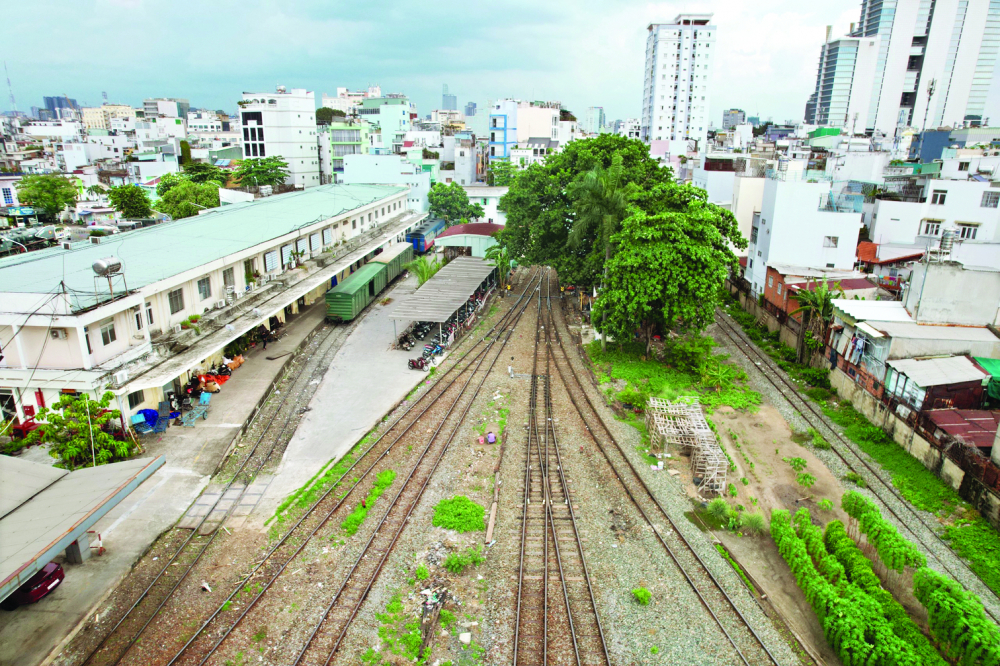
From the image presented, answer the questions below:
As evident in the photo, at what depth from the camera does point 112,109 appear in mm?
168750

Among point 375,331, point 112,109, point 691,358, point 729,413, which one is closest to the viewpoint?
point 729,413

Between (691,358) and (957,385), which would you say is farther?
(691,358)

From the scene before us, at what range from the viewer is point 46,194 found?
4822 centimetres

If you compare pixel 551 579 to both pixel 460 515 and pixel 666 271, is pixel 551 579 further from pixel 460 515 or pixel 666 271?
pixel 666 271

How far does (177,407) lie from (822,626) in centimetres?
2018

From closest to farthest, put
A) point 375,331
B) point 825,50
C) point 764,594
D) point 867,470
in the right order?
1. point 764,594
2. point 867,470
3. point 375,331
4. point 825,50

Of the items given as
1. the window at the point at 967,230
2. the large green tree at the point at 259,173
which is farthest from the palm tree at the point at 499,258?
the large green tree at the point at 259,173

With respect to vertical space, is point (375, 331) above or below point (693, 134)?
below

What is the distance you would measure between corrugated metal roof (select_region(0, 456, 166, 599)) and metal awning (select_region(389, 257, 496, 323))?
14.8m

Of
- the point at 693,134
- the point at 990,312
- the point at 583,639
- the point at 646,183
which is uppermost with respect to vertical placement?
the point at 693,134

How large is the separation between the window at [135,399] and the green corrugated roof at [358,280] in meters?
13.0

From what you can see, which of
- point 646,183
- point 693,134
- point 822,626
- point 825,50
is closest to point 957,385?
point 822,626

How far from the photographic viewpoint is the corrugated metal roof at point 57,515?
973cm

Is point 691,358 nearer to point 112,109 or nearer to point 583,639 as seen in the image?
point 583,639
